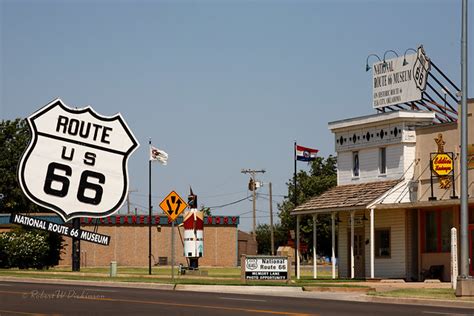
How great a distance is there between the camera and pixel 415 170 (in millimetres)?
48938

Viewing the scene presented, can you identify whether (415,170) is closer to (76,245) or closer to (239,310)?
(76,245)

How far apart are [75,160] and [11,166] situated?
44057 mm

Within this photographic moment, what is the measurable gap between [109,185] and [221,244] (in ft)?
113

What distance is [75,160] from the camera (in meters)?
50.1

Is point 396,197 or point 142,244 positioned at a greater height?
point 396,197

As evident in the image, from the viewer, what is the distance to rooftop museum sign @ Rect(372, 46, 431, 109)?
169ft

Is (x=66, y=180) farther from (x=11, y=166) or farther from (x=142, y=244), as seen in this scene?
(x=11, y=166)

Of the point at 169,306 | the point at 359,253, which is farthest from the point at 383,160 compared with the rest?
the point at 169,306

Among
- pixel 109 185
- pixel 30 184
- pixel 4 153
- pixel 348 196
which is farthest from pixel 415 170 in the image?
pixel 4 153

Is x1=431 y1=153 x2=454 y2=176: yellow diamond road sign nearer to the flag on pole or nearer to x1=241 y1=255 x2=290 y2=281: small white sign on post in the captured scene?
x1=241 y1=255 x2=290 y2=281: small white sign on post

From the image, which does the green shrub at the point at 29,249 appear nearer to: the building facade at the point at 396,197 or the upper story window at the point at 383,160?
the building facade at the point at 396,197

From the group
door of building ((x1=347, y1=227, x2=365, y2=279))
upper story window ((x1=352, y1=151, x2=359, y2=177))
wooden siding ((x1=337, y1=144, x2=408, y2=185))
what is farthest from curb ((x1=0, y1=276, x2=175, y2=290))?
upper story window ((x1=352, y1=151, x2=359, y2=177))

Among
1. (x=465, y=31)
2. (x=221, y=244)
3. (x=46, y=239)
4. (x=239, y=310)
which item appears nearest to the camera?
(x=239, y=310)

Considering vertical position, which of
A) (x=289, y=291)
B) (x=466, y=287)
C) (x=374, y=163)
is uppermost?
(x=374, y=163)
